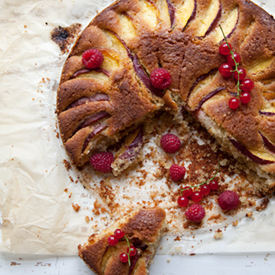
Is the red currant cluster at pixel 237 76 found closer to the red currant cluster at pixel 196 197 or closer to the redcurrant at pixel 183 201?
the red currant cluster at pixel 196 197

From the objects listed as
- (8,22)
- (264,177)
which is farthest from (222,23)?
(8,22)

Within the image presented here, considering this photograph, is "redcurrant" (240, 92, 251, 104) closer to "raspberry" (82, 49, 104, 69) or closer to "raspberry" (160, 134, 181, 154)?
"raspberry" (160, 134, 181, 154)

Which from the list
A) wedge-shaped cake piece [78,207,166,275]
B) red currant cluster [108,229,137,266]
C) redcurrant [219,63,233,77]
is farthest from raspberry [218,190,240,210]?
redcurrant [219,63,233,77]

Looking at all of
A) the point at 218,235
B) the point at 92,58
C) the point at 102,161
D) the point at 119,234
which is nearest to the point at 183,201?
the point at 218,235

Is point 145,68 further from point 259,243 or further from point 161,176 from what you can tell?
point 259,243

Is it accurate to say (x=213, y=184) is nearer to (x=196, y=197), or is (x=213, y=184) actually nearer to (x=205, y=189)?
(x=205, y=189)

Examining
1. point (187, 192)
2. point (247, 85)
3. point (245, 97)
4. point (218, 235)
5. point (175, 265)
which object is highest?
point (247, 85)

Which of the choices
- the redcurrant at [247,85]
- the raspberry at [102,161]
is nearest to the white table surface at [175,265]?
the raspberry at [102,161]
